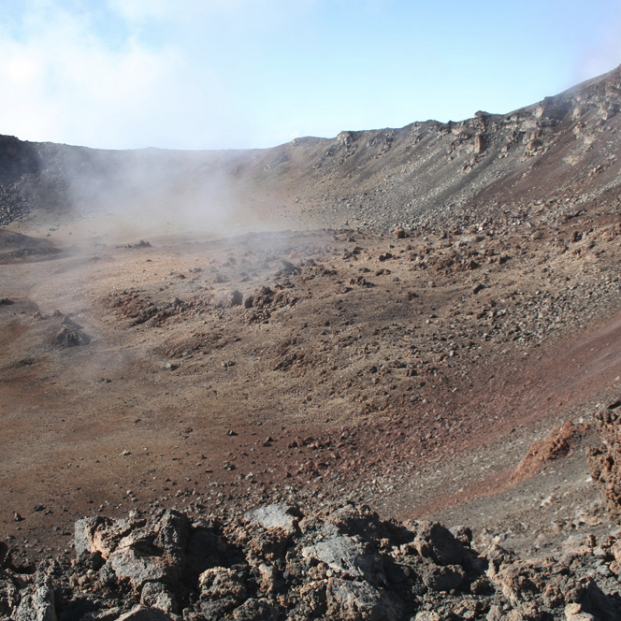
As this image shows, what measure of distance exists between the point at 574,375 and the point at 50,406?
35.8 feet

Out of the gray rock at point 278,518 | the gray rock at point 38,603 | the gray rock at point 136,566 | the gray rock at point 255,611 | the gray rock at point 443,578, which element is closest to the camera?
the gray rock at point 38,603

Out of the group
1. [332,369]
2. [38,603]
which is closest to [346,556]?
[38,603]

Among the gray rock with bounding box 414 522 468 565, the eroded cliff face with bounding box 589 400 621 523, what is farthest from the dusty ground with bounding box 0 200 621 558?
the gray rock with bounding box 414 522 468 565

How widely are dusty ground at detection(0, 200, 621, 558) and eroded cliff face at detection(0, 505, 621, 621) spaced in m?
1.53

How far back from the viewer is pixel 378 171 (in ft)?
145

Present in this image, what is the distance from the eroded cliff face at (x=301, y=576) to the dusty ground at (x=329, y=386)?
153 cm

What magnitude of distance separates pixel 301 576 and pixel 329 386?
7.87m

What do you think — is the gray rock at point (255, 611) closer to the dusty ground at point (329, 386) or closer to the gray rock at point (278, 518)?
the gray rock at point (278, 518)

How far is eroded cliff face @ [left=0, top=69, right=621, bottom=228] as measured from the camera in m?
31.3

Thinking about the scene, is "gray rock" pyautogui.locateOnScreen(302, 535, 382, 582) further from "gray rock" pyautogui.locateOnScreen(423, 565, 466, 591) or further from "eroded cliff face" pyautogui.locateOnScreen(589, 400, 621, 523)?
"eroded cliff face" pyautogui.locateOnScreen(589, 400, 621, 523)

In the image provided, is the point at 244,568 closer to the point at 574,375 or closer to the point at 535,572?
the point at 535,572

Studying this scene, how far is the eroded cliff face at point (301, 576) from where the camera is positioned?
420cm

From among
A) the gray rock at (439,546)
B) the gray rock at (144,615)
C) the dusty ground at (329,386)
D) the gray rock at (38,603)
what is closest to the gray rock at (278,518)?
the gray rock at (439,546)

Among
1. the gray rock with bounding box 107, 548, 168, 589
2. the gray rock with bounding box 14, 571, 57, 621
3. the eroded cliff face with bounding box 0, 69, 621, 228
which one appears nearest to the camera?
the gray rock with bounding box 14, 571, 57, 621
